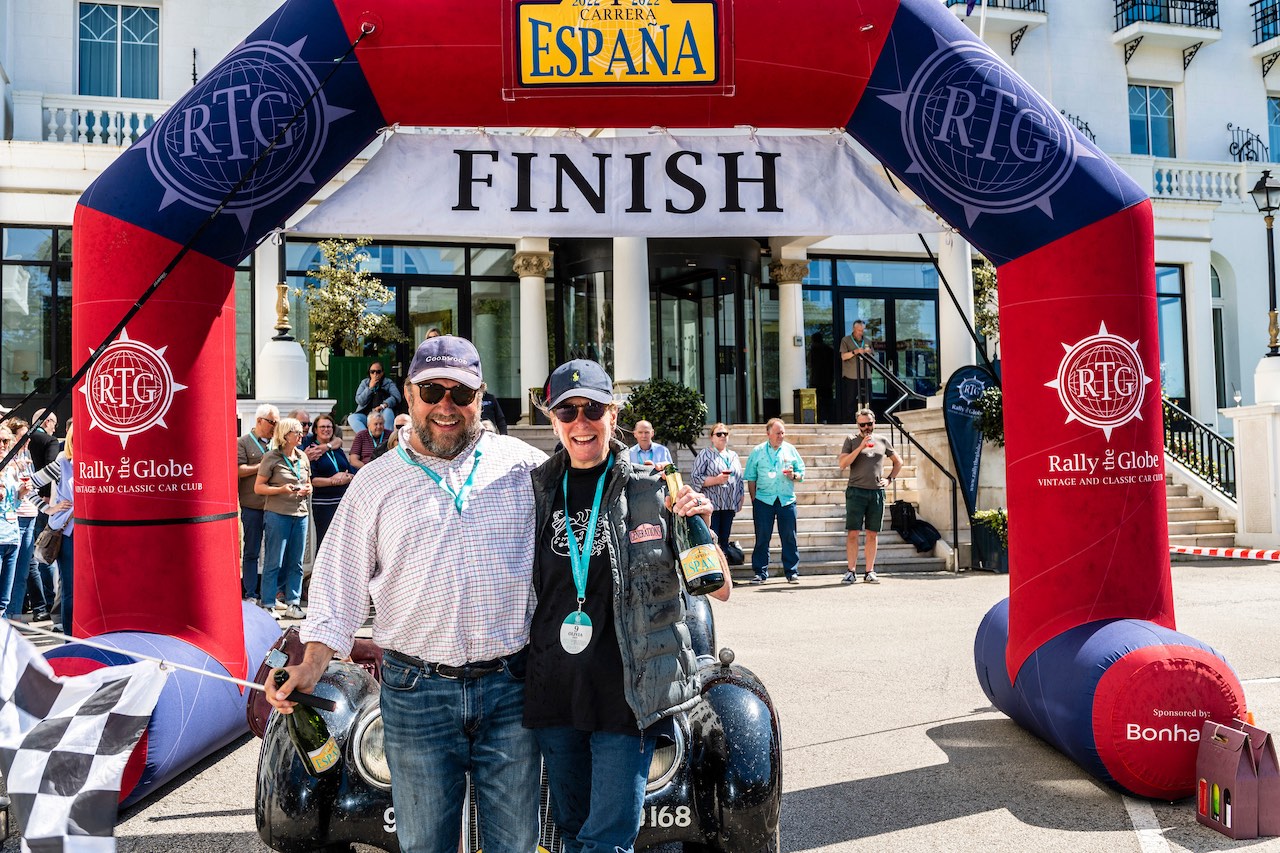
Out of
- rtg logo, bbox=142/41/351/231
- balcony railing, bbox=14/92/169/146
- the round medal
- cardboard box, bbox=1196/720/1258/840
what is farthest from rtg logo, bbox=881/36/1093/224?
balcony railing, bbox=14/92/169/146

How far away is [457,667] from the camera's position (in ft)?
10.2

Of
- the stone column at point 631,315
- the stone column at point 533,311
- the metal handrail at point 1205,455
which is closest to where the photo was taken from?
the metal handrail at point 1205,455

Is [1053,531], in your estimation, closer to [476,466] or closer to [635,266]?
[476,466]

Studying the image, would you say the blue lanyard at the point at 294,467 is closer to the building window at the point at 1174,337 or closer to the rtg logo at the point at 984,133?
the rtg logo at the point at 984,133

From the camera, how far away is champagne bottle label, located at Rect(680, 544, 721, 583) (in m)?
3.12

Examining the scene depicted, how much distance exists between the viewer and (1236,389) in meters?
25.9

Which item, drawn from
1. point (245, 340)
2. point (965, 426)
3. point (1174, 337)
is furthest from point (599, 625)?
point (1174, 337)

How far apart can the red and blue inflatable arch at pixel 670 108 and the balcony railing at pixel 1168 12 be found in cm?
2369

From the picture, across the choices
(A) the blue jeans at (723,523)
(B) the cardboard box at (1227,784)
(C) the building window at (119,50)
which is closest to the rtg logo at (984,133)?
(B) the cardboard box at (1227,784)

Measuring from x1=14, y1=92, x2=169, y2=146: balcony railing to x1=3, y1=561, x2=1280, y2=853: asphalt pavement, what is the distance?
50.8 feet

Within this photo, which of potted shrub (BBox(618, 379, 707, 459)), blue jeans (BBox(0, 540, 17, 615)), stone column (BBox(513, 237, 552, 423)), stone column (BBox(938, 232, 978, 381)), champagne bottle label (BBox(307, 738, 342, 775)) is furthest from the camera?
stone column (BBox(513, 237, 552, 423))

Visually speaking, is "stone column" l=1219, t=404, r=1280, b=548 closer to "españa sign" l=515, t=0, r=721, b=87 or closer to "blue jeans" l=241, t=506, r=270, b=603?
"españa sign" l=515, t=0, r=721, b=87

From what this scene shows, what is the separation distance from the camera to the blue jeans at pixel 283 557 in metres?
10.4

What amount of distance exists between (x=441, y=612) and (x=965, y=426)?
12.6 m
